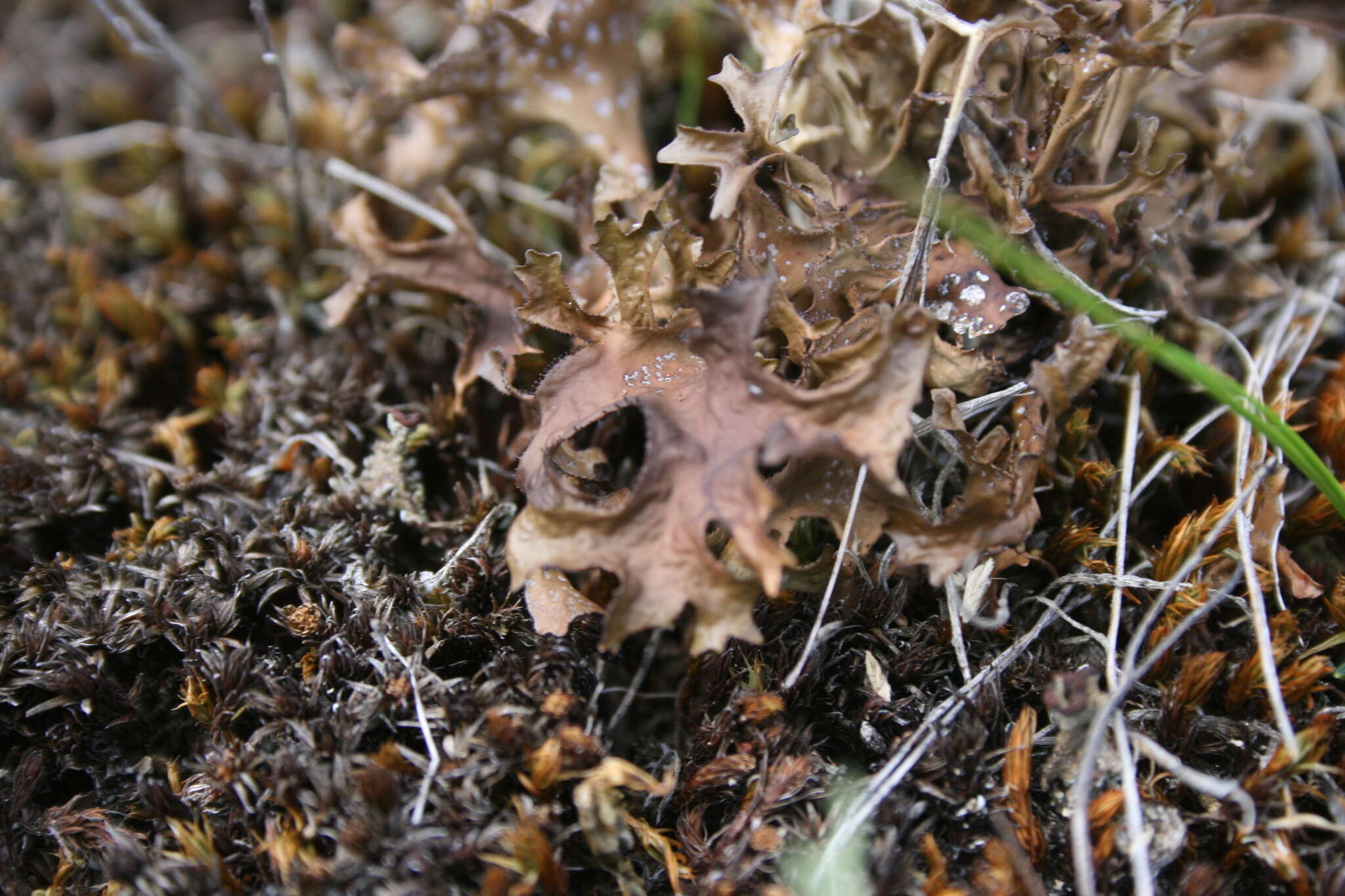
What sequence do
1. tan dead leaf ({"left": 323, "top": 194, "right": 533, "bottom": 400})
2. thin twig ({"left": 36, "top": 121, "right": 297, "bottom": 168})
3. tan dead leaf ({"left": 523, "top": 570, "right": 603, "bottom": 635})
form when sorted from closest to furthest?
tan dead leaf ({"left": 523, "top": 570, "right": 603, "bottom": 635}), tan dead leaf ({"left": 323, "top": 194, "right": 533, "bottom": 400}), thin twig ({"left": 36, "top": 121, "right": 297, "bottom": 168})

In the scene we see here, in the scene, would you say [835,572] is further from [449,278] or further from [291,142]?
[291,142]

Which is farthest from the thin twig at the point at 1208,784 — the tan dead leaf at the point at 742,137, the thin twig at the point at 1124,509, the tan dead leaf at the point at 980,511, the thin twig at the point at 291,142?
the thin twig at the point at 291,142

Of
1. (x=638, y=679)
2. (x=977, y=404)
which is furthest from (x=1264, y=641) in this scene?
(x=638, y=679)

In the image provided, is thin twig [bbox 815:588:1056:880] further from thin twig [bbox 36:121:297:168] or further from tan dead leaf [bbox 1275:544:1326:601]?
thin twig [bbox 36:121:297:168]

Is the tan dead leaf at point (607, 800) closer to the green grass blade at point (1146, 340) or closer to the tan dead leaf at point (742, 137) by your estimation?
the tan dead leaf at point (742, 137)

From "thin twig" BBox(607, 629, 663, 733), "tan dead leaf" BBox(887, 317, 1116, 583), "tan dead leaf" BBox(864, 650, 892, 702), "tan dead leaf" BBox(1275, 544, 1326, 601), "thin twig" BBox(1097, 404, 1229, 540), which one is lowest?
"thin twig" BBox(607, 629, 663, 733)

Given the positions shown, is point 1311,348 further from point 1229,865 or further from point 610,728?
point 610,728

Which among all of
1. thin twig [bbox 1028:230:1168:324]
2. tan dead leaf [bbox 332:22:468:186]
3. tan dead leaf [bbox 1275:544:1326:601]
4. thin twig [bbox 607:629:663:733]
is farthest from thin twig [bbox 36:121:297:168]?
tan dead leaf [bbox 1275:544:1326:601]
